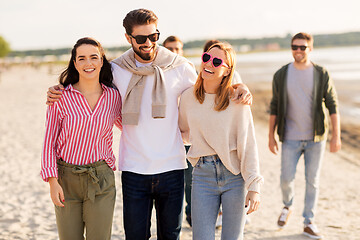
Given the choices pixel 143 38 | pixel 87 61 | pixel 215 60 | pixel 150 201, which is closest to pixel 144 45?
pixel 143 38

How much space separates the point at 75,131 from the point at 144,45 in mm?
842

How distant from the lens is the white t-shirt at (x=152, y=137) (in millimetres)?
3098

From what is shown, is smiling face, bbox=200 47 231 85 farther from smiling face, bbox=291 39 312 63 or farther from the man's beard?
smiling face, bbox=291 39 312 63

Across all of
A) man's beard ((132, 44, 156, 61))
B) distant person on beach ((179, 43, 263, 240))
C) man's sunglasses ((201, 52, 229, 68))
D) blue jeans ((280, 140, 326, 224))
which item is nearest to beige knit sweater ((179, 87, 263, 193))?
distant person on beach ((179, 43, 263, 240))

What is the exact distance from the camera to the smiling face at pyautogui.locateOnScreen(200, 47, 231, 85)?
2998 millimetres

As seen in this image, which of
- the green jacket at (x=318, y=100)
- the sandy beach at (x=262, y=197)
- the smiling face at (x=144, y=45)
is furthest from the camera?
the sandy beach at (x=262, y=197)

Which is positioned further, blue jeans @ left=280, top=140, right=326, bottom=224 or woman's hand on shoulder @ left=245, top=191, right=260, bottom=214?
blue jeans @ left=280, top=140, right=326, bottom=224

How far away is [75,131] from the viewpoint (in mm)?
2951

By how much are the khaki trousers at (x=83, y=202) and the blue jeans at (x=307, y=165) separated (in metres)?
2.68

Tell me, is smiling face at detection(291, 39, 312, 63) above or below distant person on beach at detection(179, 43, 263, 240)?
above

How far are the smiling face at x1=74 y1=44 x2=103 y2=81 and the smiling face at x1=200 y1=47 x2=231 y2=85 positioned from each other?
812 millimetres

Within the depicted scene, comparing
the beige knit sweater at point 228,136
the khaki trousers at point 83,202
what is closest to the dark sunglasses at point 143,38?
the beige knit sweater at point 228,136

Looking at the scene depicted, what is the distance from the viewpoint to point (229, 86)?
9.97ft

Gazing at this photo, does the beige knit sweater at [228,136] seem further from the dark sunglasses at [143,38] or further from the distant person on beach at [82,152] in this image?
the distant person on beach at [82,152]
